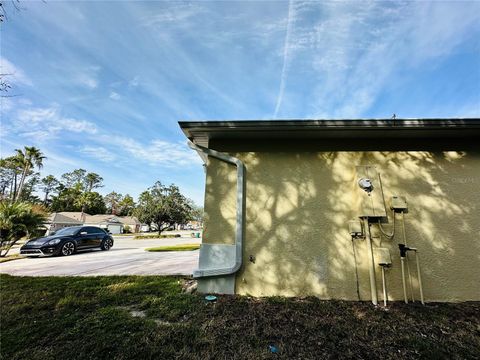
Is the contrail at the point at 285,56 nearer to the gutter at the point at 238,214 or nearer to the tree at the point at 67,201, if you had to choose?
the gutter at the point at 238,214

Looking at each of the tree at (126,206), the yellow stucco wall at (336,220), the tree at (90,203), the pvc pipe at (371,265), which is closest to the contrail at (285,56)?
the yellow stucco wall at (336,220)

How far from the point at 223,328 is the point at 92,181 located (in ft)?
239

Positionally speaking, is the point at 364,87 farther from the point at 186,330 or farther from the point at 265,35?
the point at 186,330

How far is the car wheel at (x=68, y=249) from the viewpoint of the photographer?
30.3 ft

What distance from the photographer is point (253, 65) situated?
678 centimetres

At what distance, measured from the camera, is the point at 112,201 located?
6431cm

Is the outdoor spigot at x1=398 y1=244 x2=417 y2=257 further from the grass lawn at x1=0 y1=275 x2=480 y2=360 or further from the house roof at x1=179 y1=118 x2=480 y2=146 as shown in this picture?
the house roof at x1=179 y1=118 x2=480 y2=146

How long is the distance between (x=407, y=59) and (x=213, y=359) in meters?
8.23

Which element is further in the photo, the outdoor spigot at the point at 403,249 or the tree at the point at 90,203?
the tree at the point at 90,203

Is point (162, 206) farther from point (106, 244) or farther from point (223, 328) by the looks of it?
point (223, 328)

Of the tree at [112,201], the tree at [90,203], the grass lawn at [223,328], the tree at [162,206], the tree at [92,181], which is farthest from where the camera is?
the tree at [112,201]

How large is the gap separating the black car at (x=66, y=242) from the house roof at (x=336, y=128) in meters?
9.00

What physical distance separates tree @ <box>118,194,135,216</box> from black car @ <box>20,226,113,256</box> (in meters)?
55.9

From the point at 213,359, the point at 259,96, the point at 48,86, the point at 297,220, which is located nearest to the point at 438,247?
the point at 297,220
